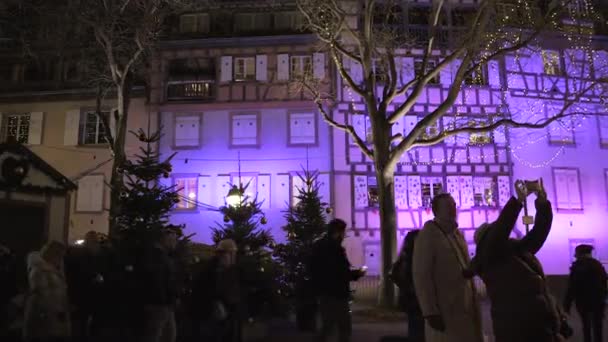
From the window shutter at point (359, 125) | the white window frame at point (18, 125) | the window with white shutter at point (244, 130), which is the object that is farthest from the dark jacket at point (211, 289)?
→ the white window frame at point (18, 125)

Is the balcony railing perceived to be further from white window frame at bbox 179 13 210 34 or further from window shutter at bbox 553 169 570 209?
window shutter at bbox 553 169 570 209

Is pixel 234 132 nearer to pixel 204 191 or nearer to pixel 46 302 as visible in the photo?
pixel 204 191

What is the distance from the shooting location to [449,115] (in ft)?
85.5

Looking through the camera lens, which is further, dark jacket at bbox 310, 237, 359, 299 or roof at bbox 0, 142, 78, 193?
roof at bbox 0, 142, 78, 193

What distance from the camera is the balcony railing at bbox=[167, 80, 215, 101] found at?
25.9 meters

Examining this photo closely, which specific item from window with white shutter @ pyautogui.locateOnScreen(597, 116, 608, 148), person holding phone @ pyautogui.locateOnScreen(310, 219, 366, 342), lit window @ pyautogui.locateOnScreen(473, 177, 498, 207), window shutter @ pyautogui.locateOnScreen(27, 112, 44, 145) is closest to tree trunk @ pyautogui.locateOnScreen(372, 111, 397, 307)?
person holding phone @ pyautogui.locateOnScreen(310, 219, 366, 342)

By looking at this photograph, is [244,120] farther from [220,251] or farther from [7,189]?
[220,251]

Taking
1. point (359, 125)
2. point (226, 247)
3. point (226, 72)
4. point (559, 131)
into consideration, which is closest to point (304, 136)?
point (359, 125)

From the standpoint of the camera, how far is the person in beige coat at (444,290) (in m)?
3.96

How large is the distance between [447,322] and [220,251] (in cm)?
391

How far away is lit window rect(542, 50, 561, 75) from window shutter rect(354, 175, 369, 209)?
37.9 ft

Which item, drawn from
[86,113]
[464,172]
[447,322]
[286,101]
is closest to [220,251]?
[447,322]

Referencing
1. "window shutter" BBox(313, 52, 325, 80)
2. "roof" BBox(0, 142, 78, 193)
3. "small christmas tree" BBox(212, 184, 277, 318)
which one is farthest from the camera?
"window shutter" BBox(313, 52, 325, 80)

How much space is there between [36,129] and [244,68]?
10864 millimetres
